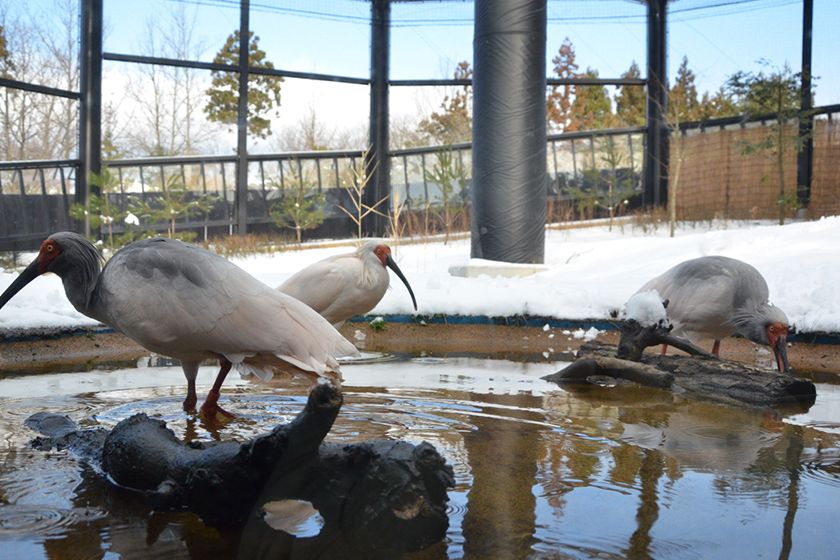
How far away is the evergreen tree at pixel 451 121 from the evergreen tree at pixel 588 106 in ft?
25.9

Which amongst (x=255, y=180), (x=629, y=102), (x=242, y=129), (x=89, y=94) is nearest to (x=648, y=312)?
(x=89, y=94)

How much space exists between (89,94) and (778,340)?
1026cm

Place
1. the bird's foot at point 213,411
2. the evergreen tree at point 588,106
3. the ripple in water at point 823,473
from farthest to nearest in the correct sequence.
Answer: the evergreen tree at point 588,106 → the bird's foot at point 213,411 → the ripple in water at point 823,473

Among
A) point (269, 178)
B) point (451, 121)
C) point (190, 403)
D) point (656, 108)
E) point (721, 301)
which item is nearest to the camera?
point (190, 403)

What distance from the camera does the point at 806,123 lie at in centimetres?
1342

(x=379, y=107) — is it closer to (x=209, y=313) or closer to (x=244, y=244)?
(x=244, y=244)

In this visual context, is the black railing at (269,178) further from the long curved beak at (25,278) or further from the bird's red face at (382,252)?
A: the long curved beak at (25,278)

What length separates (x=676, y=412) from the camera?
147 inches

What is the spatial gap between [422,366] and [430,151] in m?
11.3

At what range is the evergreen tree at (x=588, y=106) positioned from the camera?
27500mm

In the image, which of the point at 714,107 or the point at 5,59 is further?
the point at 714,107

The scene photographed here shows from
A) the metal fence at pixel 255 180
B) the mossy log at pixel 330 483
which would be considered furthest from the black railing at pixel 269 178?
the mossy log at pixel 330 483

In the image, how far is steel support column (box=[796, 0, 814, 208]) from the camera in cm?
1323

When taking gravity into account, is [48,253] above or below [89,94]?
below
